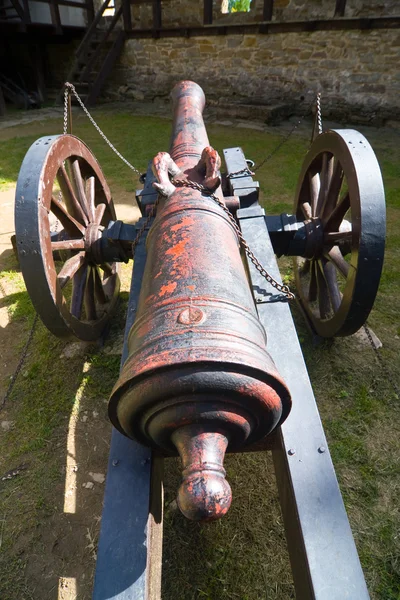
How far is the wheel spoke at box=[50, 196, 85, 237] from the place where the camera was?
242 cm

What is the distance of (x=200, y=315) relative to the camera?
111 centimetres

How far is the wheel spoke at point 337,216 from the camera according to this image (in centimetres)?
239

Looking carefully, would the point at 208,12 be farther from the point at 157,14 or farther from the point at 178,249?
the point at 178,249

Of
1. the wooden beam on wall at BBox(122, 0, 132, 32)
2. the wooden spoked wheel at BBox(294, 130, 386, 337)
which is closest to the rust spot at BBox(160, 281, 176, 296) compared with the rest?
the wooden spoked wheel at BBox(294, 130, 386, 337)

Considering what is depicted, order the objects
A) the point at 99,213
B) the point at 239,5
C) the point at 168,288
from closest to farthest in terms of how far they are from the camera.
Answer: the point at 168,288
the point at 99,213
the point at 239,5

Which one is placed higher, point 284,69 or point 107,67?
point 284,69

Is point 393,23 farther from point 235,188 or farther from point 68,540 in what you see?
point 68,540

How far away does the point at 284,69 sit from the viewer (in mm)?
8828

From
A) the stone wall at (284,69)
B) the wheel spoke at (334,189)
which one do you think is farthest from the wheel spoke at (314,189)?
the stone wall at (284,69)

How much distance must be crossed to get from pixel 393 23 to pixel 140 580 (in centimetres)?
889

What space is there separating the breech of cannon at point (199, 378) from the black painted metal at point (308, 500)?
34cm

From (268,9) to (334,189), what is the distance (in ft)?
26.1

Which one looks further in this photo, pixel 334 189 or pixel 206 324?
pixel 334 189

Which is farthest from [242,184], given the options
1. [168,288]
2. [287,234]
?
[168,288]
